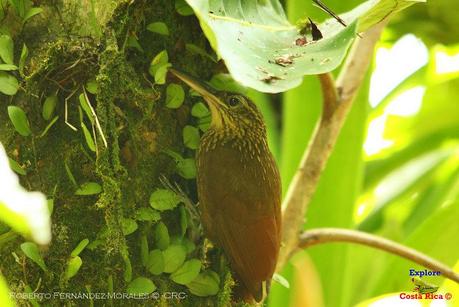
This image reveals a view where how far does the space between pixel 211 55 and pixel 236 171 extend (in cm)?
22

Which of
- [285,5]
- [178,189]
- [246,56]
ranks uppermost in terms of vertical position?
[285,5]

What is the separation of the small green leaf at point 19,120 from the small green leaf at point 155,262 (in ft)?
0.99

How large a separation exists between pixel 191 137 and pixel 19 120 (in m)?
0.30

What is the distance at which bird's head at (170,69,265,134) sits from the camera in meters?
1.24

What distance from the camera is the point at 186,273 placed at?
1.21 meters

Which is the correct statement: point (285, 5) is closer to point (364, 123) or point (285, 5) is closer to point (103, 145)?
point (364, 123)

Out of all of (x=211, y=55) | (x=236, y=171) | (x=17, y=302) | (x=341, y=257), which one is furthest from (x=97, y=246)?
(x=341, y=257)

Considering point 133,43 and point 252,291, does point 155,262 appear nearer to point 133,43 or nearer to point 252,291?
point 252,291

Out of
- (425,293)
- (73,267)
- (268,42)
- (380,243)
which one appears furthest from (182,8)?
(425,293)

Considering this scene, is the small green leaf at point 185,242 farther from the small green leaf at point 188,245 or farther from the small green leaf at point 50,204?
the small green leaf at point 50,204

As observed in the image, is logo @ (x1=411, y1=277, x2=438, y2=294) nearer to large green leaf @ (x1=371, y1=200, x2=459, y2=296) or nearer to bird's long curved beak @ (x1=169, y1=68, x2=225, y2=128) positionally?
large green leaf @ (x1=371, y1=200, x2=459, y2=296)

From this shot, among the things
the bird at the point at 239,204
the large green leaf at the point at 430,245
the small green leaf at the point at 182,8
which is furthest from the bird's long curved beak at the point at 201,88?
the large green leaf at the point at 430,245

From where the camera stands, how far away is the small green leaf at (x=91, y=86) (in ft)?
3.84

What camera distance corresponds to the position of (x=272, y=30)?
1068mm
